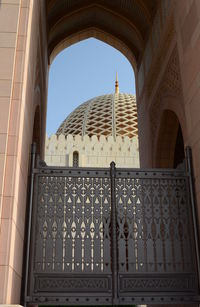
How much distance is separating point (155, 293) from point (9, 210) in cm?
145

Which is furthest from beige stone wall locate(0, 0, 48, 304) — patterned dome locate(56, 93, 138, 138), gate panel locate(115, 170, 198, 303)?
patterned dome locate(56, 93, 138, 138)

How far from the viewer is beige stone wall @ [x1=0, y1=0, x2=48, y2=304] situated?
2.48 meters

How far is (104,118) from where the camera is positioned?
1898cm

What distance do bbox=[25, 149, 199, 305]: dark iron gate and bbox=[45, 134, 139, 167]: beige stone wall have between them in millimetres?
10288

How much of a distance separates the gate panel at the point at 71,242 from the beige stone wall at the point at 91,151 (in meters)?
10.3

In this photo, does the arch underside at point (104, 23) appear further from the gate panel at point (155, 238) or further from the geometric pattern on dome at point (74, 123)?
the geometric pattern on dome at point (74, 123)

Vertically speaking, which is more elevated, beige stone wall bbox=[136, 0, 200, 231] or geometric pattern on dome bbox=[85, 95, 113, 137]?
geometric pattern on dome bbox=[85, 95, 113, 137]

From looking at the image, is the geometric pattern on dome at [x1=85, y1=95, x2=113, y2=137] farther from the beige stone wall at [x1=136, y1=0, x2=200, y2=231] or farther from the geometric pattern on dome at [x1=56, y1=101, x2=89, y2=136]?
the beige stone wall at [x1=136, y1=0, x2=200, y2=231]

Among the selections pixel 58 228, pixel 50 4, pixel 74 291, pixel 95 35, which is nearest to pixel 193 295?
pixel 74 291

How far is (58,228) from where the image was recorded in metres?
3.39

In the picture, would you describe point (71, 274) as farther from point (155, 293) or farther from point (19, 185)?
point (19, 185)

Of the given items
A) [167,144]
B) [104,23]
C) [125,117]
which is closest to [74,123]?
[125,117]

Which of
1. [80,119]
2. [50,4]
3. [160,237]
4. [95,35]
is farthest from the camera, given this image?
[80,119]

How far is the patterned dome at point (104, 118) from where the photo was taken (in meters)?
18.1
